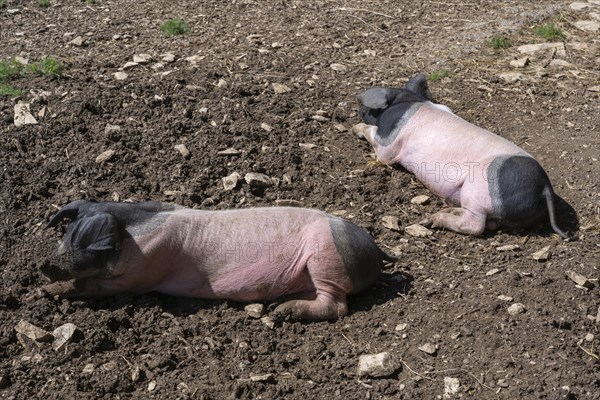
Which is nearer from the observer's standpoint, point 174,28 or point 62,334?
point 62,334

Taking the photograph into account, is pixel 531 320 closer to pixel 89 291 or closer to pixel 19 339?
Result: pixel 89 291

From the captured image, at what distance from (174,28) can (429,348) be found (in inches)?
187

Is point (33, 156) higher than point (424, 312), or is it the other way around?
point (33, 156)

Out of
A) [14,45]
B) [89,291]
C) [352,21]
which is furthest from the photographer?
[352,21]

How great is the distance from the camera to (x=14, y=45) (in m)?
7.78

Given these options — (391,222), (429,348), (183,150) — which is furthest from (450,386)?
(183,150)

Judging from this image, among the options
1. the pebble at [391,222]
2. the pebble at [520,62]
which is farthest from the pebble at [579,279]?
the pebble at [520,62]

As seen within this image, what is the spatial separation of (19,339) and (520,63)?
17.5ft

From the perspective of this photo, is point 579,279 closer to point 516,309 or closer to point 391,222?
point 516,309

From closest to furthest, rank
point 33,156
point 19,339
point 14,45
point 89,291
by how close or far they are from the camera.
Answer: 1. point 19,339
2. point 89,291
3. point 33,156
4. point 14,45

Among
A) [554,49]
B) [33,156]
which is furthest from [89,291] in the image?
[554,49]

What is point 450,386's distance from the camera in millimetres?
4281

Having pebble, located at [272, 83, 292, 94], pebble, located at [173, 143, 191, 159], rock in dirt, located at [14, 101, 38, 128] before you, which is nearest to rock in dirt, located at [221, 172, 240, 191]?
pebble, located at [173, 143, 191, 159]

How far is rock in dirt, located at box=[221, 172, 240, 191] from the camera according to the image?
228 inches
